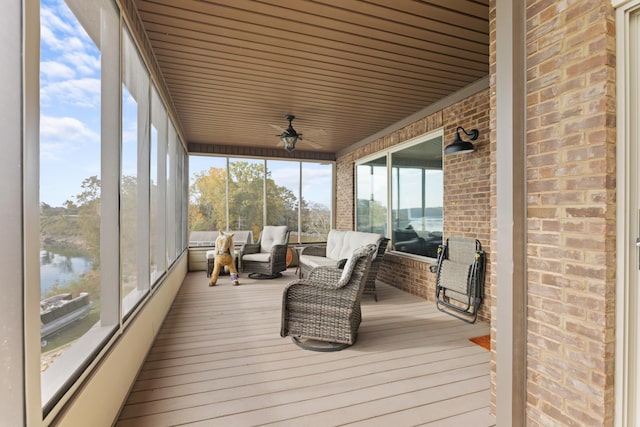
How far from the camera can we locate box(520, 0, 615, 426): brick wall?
4.37 ft

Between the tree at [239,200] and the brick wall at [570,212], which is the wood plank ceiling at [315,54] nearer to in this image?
the brick wall at [570,212]

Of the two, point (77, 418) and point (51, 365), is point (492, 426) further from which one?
point (51, 365)

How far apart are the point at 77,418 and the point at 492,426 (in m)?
2.10

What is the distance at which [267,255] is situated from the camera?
5785 mm

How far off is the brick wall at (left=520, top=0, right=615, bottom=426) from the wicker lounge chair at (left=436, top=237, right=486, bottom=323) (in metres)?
2.01

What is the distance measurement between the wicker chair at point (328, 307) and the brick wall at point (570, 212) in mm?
1390

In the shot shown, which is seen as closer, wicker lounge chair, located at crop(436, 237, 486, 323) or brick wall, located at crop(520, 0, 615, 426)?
brick wall, located at crop(520, 0, 615, 426)

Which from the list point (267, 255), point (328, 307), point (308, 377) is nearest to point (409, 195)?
point (267, 255)

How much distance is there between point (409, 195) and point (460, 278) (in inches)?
67.7

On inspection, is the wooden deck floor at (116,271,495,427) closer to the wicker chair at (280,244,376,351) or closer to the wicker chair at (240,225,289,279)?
the wicker chair at (280,244,376,351)

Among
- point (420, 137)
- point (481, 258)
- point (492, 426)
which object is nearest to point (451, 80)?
point (420, 137)

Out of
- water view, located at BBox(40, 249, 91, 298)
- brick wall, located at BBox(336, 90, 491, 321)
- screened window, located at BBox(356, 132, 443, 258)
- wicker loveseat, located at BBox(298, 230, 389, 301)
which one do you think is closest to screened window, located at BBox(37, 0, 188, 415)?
water view, located at BBox(40, 249, 91, 298)

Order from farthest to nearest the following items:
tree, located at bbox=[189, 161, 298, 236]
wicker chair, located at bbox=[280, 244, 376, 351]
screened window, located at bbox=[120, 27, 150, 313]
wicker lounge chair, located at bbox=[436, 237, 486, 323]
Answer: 1. tree, located at bbox=[189, 161, 298, 236]
2. wicker lounge chair, located at bbox=[436, 237, 486, 323]
3. wicker chair, located at bbox=[280, 244, 376, 351]
4. screened window, located at bbox=[120, 27, 150, 313]

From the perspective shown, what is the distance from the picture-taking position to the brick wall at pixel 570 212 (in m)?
1.33
